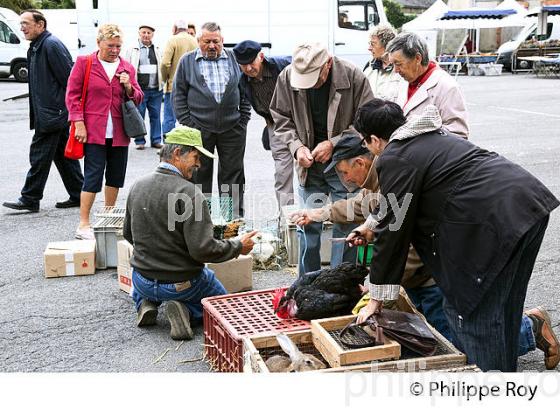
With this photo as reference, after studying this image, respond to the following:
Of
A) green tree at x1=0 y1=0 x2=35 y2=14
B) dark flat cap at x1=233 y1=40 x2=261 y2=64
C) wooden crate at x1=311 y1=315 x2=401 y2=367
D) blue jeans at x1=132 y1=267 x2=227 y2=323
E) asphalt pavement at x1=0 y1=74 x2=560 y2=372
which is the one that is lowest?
asphalt pavement at x1=0 y1=74 x2=560 y2=372

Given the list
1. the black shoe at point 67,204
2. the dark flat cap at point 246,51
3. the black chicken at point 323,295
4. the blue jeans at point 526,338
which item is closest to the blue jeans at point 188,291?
the black chicken at point 323,295

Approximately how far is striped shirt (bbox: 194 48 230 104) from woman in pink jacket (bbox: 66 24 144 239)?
2.09ft

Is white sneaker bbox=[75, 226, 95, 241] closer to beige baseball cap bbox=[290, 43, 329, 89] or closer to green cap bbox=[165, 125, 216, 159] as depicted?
green cap bbox=[165, 125, 216, 159]

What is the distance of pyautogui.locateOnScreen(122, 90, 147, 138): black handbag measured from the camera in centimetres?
660

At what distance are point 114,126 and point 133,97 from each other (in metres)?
0.33

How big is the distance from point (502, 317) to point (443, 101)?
1.78 metres

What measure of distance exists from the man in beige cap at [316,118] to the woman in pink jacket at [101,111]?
1895 millimetres

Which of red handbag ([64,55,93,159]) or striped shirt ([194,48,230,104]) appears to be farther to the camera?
striped shirt ([194,48,230,104])

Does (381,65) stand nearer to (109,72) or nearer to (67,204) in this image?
(109,72)

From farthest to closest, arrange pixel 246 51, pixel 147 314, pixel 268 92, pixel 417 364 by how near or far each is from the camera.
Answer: pixel 268 92
pixel 246 51
pixel 147 314
pixel 417 364

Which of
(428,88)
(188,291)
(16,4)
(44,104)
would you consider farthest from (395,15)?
(188,291)

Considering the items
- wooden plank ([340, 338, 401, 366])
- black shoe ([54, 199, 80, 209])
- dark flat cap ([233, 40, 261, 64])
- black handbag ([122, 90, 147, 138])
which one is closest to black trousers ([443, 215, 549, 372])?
wooden plank ([340, 338, 401, 366])

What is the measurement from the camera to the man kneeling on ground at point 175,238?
447cm

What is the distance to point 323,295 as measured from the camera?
4.02 m
